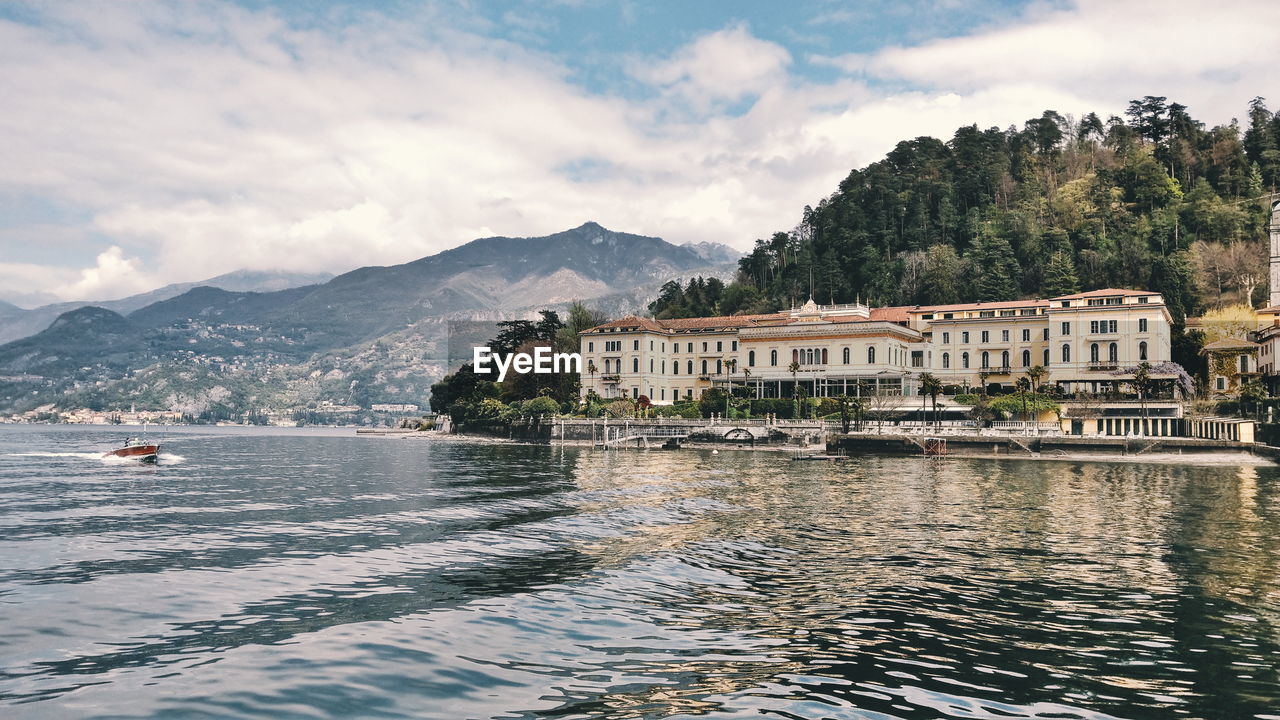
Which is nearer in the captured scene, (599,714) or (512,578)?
(599,714)

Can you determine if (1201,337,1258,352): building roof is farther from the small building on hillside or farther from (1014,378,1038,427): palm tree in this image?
(1014,378,1038,427): palm tree

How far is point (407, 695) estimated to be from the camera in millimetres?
11352

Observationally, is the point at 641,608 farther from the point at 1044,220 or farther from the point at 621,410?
the point at 1044,220

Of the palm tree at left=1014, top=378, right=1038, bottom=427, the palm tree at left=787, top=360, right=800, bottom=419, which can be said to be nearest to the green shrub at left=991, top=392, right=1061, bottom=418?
the palm tree at left=1014, top=378, right=1038, bottom=427

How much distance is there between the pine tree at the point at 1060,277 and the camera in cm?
10350

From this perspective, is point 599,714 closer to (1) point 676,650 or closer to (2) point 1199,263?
(1) point 676,650

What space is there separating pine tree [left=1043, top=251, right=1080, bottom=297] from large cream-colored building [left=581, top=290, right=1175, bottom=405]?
488 inches

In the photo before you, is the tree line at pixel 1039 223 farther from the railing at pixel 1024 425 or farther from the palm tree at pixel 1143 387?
the railing at pixel 1024 425

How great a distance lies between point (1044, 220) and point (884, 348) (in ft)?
164

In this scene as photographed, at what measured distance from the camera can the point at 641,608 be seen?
53.5 feet

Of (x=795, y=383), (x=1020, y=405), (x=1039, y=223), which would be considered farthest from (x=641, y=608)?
(x=1039, y=223)

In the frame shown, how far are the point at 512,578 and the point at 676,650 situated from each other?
22.2ft

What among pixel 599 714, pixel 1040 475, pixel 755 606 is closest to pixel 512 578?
pixel 755 606

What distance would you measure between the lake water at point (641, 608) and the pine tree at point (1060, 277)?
73.9 meters
